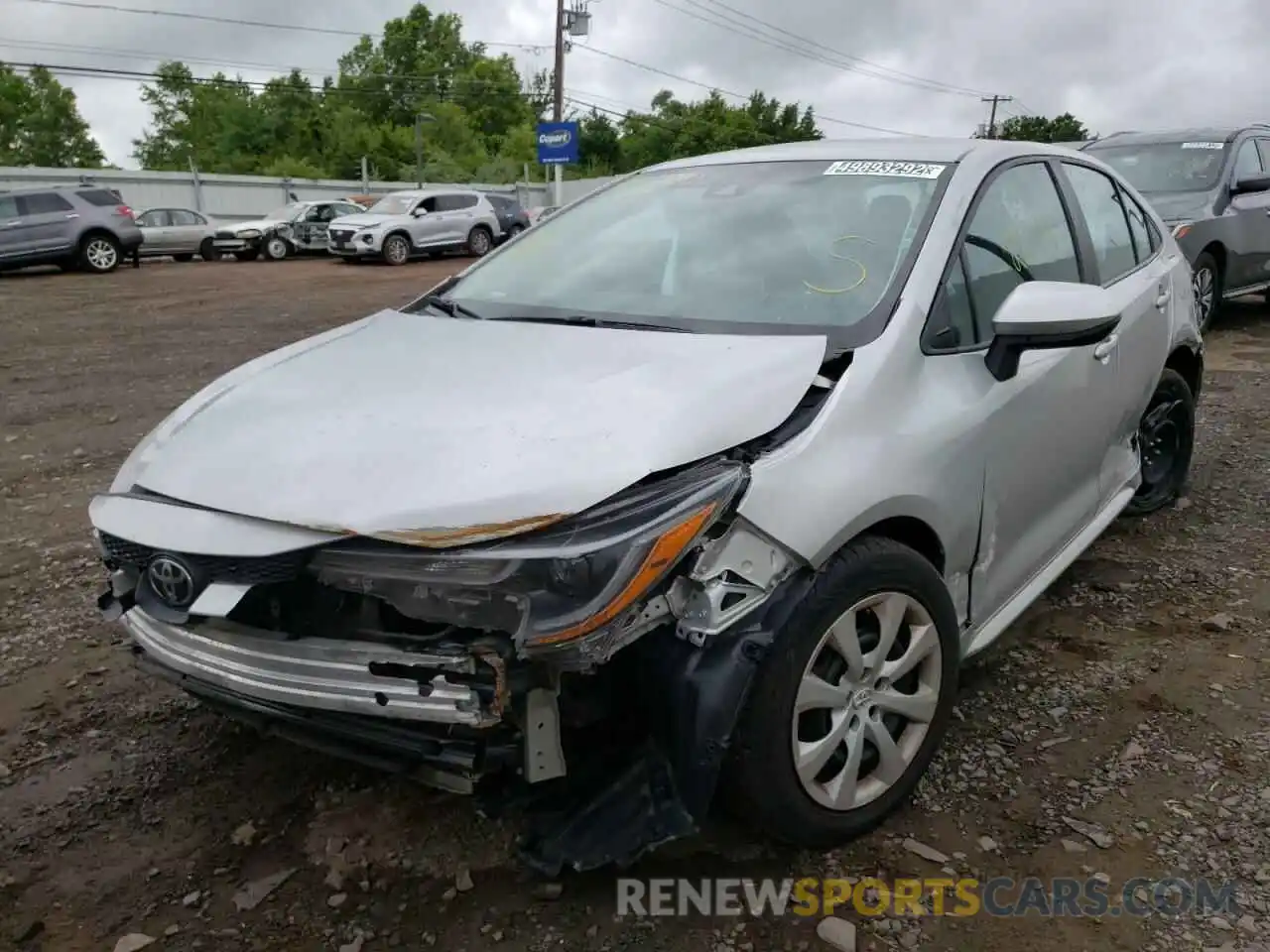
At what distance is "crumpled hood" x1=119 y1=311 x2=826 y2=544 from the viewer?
1867 millimetres

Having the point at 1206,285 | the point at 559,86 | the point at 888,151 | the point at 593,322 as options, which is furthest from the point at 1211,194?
the point at 559,86

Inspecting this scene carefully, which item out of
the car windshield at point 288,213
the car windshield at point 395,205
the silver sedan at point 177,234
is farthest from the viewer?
the car windshield at point 288,213

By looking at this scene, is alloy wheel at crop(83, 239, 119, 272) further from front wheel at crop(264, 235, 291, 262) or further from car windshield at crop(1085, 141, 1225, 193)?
car windshield at crop(1085, 141, 1225, 193)

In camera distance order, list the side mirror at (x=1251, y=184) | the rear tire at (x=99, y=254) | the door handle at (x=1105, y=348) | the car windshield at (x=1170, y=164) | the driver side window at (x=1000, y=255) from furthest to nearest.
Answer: the rear tire at (x=99, y=254) < the car windshield at (x=1170, y=164) < the side mirror at (x=1251, y=184) < the door handle at (x=1105, y=348) < the driver side window at (x=1000, y=255)

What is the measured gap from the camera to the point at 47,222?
17.8m

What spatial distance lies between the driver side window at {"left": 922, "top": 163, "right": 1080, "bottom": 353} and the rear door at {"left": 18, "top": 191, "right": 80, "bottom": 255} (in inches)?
752

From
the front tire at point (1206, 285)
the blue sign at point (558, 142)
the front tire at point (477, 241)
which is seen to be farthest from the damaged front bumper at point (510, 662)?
the blue sign at point (558, 142)

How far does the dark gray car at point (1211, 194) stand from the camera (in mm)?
7918

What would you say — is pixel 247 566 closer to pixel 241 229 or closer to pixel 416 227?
pixel 416 227

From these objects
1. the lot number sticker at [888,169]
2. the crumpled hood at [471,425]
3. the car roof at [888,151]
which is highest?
the car roof at [888,151]

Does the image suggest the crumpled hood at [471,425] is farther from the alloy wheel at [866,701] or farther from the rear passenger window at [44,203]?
the rear passenger window at [44,203]

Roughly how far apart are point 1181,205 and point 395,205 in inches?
684

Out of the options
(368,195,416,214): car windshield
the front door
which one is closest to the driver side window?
the front door

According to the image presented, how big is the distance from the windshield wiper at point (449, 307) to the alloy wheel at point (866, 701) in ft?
4.78
